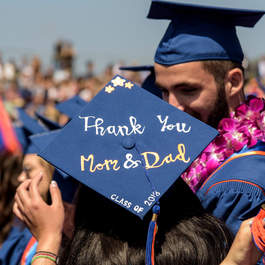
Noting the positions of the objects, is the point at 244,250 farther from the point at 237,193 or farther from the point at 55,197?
the point at 55,197

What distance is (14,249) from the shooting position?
3035 millimetres

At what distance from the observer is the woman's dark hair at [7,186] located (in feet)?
11.7

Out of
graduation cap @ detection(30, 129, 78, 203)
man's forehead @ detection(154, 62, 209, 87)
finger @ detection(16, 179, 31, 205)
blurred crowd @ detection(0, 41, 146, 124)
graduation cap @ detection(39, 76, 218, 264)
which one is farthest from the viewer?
blurred crowd @ detection(0, 41, 146, 124)

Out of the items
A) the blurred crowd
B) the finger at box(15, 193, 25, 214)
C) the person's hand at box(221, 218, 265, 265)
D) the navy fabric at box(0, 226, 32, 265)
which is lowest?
the blurred crowd

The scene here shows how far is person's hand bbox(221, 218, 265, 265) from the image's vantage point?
5.16 feet

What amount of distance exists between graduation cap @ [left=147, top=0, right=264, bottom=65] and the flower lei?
31 centimetres

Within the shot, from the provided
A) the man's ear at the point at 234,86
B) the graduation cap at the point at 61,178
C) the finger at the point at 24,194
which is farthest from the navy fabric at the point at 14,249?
the man's ear at the point at 234,86

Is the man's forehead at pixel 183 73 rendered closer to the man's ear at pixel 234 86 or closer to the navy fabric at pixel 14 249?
the man's ear at pixel 234 86

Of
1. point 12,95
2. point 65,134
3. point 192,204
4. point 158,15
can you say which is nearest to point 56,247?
point 65,134

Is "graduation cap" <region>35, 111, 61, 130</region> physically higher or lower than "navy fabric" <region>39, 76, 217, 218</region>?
lower

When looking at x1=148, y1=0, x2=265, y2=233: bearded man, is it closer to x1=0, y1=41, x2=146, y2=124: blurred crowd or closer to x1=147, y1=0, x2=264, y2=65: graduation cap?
x1=147, y1=0, x2=264, y2=65: graduation cap

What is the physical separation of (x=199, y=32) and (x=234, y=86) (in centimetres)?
35

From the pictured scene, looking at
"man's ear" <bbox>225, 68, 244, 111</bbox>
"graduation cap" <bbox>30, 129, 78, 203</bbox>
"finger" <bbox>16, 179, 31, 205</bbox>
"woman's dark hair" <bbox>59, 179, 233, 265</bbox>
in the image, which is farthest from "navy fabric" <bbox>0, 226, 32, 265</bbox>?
"man's ear" <bbox>225, 68, 244, 111</bbox>

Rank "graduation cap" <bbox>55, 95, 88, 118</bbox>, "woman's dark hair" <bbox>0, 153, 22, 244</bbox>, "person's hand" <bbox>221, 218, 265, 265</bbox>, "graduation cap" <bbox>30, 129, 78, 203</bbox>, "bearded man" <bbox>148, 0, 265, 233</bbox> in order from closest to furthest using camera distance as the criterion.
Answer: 1. "person's hand" <bbox>221, 218, 265, 265</bbox>
2. "bearded man" <bbox>148, 0, 265, 233</bbox>
3. "graduation cap" <bbox>30, 129, 78, 203</bbox>
4. "woman's dark hair" <bbox>0, 153, 22, 244</bbox>
5. "graduation cap" <bbox>55, 95, 88, 118</bbox>
